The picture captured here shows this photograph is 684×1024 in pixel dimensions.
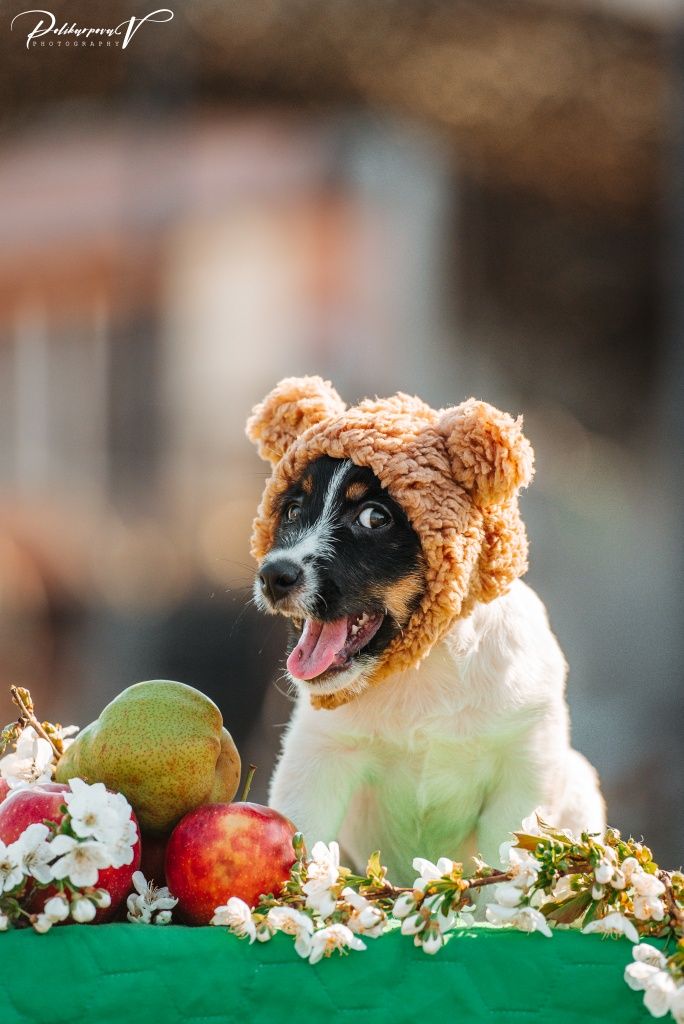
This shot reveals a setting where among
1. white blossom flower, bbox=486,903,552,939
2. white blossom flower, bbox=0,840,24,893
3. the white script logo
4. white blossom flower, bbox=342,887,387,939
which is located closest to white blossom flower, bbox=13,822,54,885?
white blossom flower, bbox=0,840,24,893

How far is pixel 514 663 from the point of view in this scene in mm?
1238

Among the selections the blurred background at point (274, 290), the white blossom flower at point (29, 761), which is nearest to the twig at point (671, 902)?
the white blossom flower at point (29, 761)

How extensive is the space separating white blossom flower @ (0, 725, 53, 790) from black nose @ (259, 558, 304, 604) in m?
0.25

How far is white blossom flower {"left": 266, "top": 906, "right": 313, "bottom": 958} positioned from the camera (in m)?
0.88

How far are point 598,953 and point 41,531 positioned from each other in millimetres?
5023

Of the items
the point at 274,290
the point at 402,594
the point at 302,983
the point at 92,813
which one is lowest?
the point at 302,983

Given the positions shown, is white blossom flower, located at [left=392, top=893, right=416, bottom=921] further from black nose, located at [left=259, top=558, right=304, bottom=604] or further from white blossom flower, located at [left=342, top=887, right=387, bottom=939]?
black nose, located at [left=259, top=558, right=304, bottom=604]

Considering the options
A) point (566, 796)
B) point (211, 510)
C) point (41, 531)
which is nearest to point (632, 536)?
point (211, 510)

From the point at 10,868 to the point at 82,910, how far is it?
61 millimetres

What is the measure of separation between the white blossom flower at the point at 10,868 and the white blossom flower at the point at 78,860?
0.03 metres

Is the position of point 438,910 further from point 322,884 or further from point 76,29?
point 76,29

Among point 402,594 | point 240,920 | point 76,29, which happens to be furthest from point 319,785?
point 76,29

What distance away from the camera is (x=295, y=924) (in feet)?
2.93

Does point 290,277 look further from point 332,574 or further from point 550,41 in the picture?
point 332,574
